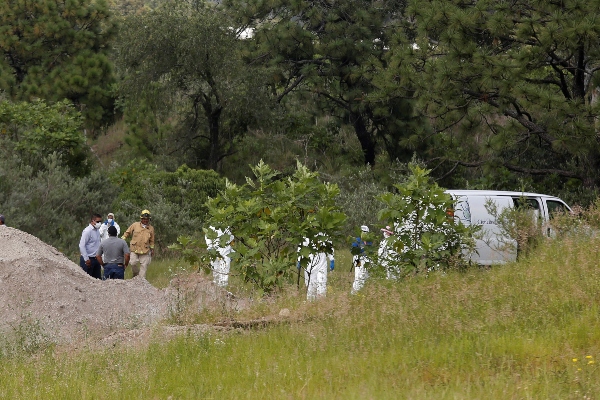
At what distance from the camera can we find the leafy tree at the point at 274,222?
11305 mm

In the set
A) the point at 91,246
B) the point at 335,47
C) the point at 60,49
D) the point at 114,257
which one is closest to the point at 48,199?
the point at 91,246

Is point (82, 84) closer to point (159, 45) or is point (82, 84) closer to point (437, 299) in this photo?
point (159, 45)

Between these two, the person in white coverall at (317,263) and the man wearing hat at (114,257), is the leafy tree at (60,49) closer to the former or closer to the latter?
the man wearing hat at (114,257)

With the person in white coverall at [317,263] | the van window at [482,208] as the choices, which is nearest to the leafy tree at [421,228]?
the person in white coverall at [317,263]

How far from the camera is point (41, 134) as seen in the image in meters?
25.9

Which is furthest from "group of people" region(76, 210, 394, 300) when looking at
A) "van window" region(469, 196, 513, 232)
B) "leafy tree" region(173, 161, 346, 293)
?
"van window" region(469, 196, 513, 232)

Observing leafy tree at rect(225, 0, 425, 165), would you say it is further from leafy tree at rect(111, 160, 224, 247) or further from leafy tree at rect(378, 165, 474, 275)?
leafy tree at rect(378, 165, 474, 275)

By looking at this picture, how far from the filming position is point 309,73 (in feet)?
106

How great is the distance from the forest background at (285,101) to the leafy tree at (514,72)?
0.17ft

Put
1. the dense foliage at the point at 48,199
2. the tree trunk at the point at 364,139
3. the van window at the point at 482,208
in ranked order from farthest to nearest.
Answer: the tree trunk at the point at 364,139, the dense foliage at the point at 48,199, the van window at the point at 482,208

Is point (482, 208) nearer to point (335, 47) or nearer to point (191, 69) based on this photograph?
point (335, 47)

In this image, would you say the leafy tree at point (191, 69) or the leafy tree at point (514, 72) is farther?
the leafy tree at point (191, 69)

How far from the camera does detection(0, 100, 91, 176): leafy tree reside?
25.9m

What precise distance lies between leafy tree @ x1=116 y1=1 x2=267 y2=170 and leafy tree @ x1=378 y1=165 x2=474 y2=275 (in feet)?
67.1
